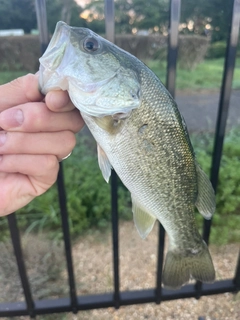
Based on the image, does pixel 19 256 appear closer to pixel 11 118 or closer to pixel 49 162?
pixel 49 162

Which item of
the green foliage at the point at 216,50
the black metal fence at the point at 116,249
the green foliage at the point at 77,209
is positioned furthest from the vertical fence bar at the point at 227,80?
the green foliage at the point at 216,50

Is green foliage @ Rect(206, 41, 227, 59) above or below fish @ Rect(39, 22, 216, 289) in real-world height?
below

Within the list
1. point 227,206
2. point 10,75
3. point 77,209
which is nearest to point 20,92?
point 77,209

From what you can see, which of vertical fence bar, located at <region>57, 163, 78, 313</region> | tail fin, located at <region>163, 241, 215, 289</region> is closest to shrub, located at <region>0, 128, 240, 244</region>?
vertical fence bar, located at <region>57, 163, 78, 313</region>

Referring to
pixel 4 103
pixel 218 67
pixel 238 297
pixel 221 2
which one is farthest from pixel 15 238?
pixel 218 67

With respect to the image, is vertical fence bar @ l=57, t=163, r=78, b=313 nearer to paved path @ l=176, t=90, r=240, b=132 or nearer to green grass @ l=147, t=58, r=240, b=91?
paved path @ l=176, t=90, r=240, b=132

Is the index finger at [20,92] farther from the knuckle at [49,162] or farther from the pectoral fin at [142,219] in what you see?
the pectoral fin at [142,219]
